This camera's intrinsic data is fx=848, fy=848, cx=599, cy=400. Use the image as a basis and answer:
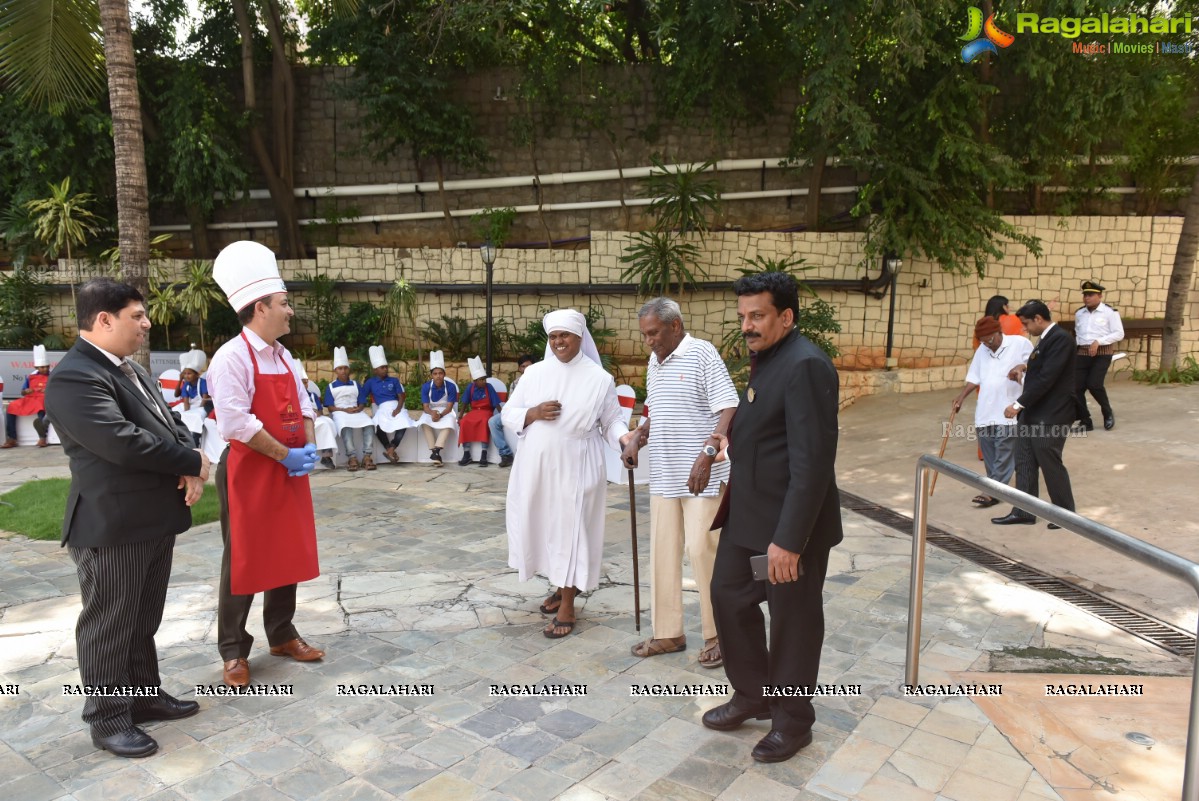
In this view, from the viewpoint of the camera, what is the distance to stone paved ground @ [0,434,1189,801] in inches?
121

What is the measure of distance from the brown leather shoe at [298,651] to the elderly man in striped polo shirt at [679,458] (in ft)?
5.23

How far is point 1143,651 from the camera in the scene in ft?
14.0

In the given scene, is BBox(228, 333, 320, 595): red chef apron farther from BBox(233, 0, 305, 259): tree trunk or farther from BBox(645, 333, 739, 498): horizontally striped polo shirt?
BBox(233, 0, 305, 259): tree trunk

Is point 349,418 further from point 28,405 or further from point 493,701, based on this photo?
point 493,701

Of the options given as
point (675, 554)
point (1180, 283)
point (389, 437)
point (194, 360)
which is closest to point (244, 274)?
point (675, 554)

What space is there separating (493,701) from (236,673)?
120cm

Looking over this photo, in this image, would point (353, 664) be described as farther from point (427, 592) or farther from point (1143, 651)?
point (1143, 651)

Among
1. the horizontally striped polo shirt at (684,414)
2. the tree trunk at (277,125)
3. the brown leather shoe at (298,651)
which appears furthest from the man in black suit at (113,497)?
the tree trunk at (277,125)

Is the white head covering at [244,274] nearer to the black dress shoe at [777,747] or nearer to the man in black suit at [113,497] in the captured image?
the man in black suit at [113,497]

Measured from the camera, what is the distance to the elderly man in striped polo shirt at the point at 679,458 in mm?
4078

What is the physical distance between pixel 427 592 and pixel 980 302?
11737 mm

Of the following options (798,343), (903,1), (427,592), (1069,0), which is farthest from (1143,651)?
(1069,0)

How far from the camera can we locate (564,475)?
458cm

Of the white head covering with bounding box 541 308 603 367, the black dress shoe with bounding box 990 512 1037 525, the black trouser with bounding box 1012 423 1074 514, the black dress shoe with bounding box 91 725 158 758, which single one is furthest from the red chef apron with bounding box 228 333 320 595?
the black dress shoe with bounding box 990 512 1037 525
